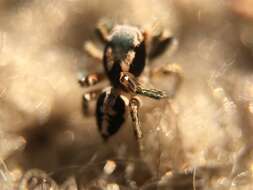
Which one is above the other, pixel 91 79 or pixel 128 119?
pixel 91 79

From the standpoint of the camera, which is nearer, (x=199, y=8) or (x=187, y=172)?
(x=187, y=172)

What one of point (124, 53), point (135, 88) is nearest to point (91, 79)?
point (124, 53)

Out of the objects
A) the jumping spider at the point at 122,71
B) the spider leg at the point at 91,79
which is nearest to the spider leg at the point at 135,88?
the jumping spider at the point at 122,71

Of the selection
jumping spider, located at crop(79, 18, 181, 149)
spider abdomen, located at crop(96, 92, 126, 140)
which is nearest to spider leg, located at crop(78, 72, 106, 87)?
jumping spider, located at crop(79, 18, 181, 149)

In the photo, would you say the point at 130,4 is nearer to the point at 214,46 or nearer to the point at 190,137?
the point at 214,46

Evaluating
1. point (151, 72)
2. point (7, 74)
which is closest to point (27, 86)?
point (7, 74)

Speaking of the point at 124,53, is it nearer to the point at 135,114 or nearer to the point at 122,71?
the point at 122,71

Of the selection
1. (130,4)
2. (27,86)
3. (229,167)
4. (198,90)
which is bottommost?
(229,167)

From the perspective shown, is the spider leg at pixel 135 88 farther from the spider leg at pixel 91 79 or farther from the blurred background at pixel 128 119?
the spider leg at pixel 91 79
